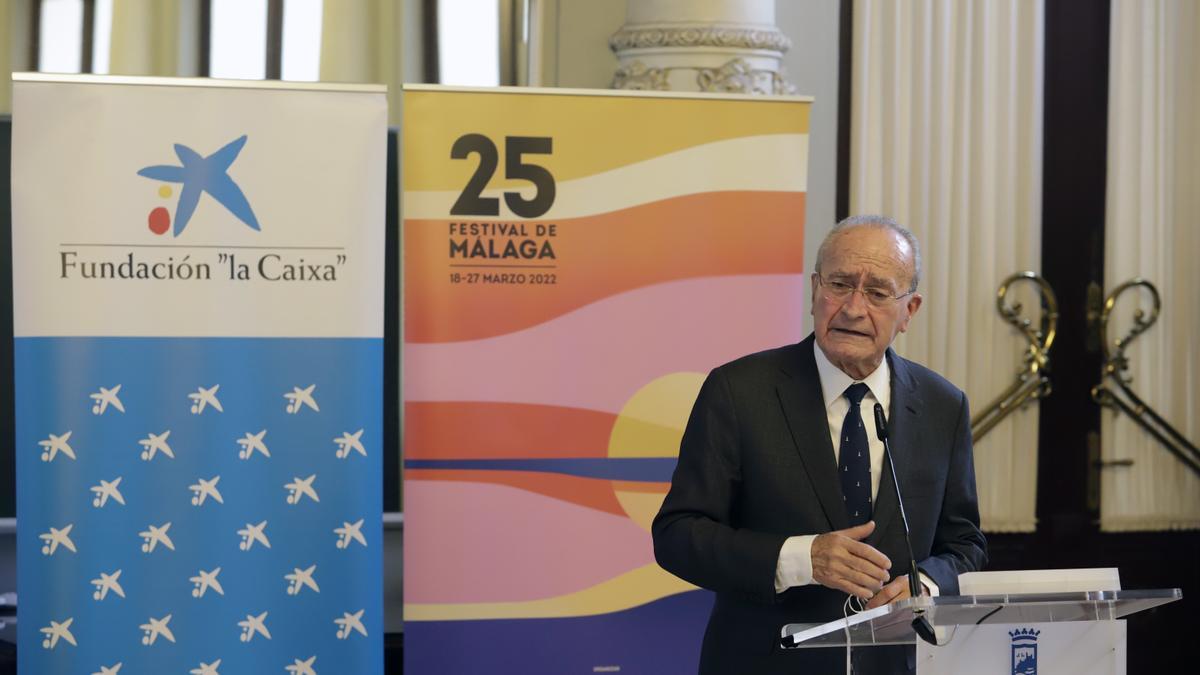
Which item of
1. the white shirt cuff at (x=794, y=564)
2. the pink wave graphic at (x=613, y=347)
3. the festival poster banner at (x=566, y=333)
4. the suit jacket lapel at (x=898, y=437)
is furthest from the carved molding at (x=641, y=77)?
the white shirt cuff at (x=794, y=564)

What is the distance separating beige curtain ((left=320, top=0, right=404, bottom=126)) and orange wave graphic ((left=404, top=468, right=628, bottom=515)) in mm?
1644

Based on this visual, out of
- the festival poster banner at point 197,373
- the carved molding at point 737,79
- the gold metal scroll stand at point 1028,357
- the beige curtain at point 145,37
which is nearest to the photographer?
the festival poster banner at point 197,373

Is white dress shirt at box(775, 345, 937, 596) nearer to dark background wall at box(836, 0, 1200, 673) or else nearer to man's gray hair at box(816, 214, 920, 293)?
man's gray hair at box(816, 214, 920, 293)

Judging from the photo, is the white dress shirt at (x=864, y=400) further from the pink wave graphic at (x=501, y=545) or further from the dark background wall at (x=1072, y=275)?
the dark background wall at (x=1072, y=275)

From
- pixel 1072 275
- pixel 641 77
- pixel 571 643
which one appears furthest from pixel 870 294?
pixel 1072 275

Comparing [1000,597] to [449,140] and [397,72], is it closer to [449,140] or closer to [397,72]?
[449,140]

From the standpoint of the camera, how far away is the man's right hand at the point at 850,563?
2.01 meters

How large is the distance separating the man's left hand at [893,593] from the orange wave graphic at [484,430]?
74.6 inches

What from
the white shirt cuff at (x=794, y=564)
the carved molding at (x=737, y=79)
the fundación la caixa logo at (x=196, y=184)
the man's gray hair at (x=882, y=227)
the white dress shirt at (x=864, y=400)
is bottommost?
the white shirt cuff at (x=794, y=564)

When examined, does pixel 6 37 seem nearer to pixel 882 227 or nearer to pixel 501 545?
pixel 501 545

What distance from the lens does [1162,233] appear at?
5.21 metres

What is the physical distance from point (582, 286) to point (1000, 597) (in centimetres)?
224

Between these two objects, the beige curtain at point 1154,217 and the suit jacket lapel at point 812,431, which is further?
the beige curtain at point 1154,217

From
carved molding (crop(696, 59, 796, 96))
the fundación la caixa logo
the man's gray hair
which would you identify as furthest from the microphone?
carved molding (crop(696, 59, 796, 96))
